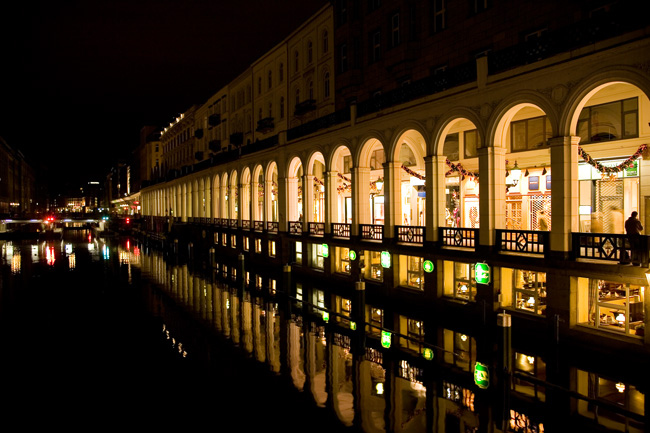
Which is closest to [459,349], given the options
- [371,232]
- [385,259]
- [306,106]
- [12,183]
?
[385,259]

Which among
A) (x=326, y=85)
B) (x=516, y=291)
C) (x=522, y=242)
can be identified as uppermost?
(x=326, y=85)

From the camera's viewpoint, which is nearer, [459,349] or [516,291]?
[459,349]

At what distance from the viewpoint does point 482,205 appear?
1650 cm

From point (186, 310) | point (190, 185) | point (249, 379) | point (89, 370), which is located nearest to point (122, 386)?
point (89, 370)

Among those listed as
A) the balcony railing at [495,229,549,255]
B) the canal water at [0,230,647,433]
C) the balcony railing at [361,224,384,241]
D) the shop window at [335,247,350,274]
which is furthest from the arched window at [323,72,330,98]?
the balcony railing at [495,229,549,255]

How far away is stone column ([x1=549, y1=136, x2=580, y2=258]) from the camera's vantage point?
13.7 m

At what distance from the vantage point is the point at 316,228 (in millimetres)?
27297

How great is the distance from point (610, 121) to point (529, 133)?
328 cm

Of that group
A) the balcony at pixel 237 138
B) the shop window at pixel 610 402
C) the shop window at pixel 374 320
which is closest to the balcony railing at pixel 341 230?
the shop window at pixel 374 320

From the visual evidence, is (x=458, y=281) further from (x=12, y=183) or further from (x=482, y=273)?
(x=12, y=183)

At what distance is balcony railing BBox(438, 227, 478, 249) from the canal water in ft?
10.9

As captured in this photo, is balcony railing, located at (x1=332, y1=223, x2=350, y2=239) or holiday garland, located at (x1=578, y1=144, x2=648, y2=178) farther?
balcony railing, located at (x1=332, y1=223, x2=350, y2=239)

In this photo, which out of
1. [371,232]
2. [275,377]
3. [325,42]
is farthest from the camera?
[325,42]

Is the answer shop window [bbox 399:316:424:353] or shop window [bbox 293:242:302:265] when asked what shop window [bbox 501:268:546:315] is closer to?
shop window [bbox 399:316:424:353]
